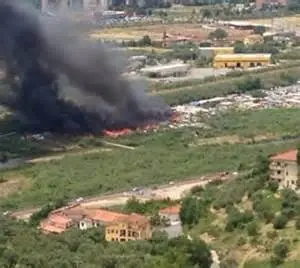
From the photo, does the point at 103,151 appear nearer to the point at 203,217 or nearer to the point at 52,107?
the point at 52,107

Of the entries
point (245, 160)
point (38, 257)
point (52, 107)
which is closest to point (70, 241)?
point (38, 257)

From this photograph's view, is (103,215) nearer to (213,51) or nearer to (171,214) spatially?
(171,214)

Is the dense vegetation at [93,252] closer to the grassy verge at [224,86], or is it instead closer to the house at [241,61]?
the grassy verge at [224,86]

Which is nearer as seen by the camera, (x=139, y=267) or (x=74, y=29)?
(x=139, y=267)

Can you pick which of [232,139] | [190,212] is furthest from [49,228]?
[232,139]

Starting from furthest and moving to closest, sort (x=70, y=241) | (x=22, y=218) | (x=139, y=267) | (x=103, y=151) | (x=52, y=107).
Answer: (x=52, y=107), (x=103, y=151), (x=22, y=218), (x=70, y=241), (x=139, y=267)

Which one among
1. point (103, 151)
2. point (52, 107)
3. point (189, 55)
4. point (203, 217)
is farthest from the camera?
point (189, 55)
